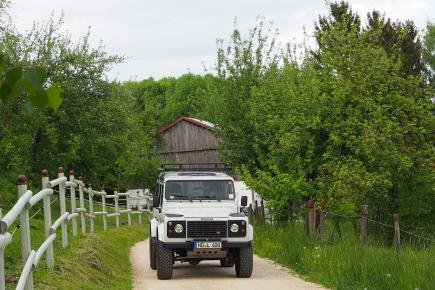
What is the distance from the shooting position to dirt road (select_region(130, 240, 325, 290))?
11.9 metres

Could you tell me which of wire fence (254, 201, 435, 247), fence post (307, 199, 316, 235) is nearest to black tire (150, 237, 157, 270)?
wire fence (254, 201, 435, 247)

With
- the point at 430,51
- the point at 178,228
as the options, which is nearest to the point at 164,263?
the point at 178,228

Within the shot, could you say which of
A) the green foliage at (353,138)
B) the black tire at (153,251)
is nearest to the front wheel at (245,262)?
the black tire at (153,251)

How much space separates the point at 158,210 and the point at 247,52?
1954 centimetres

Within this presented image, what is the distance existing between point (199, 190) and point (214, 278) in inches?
82.7

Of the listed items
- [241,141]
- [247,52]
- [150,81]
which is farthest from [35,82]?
[150,81]

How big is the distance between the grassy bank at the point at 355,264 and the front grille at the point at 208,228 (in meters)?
1.72

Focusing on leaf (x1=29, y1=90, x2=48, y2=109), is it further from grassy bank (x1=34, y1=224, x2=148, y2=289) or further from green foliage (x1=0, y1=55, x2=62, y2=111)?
grassy bank (x1=34, y1=224, x2=148, y2=289)

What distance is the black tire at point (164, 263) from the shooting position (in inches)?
515

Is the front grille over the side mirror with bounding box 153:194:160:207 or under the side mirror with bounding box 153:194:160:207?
under

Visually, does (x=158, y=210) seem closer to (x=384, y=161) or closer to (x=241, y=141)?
(x=384, y=161)

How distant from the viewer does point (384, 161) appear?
2019 cm

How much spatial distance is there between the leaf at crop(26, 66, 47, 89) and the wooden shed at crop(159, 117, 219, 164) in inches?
2296

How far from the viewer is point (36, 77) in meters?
2.58
